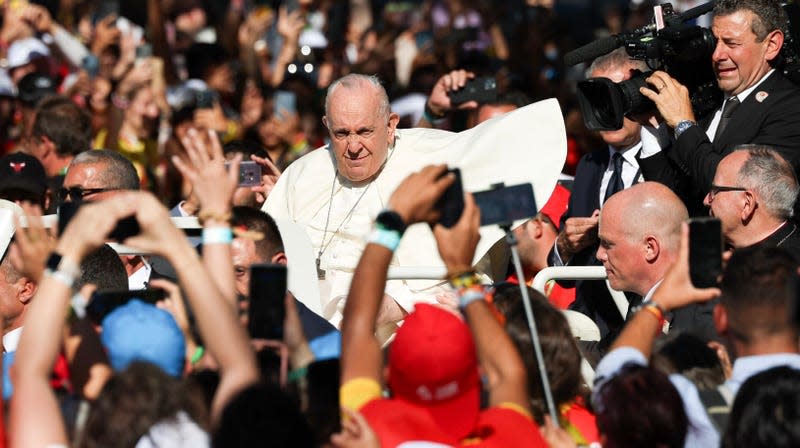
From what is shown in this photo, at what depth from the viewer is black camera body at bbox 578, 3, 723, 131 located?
5.62 metres

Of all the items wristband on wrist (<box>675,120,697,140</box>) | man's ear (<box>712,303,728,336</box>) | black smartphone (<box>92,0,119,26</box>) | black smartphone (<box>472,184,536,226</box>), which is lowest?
man's ear (<box>712,303,728,336</box>)

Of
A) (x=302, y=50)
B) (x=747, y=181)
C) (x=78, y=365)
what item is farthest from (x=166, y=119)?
(x=78, y=365)

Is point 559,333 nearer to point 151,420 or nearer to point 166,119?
point 151,420

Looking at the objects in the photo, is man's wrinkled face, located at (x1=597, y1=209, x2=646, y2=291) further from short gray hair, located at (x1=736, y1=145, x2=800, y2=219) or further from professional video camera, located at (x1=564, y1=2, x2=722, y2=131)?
professional video camera, located at (x1=564, y1=2, x2=722, y2=131)

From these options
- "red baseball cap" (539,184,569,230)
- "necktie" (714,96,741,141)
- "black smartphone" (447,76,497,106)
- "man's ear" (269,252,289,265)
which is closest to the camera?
"man's ear" (269,252,289,265)

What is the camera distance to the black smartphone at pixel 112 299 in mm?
3752

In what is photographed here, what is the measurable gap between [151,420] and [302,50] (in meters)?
8.20

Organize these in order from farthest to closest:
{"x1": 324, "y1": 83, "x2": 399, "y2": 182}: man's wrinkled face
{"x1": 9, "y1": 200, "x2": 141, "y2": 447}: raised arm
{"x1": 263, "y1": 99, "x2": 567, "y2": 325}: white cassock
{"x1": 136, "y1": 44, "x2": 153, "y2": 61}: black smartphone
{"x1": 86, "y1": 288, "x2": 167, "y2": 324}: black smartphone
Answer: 1. {"x1": 136, "y1": 44, "x2": 153, "y2": 61}: black smartphone
2. {"x1": 324, "y1": 83, "x2": 399, "y2": 182}: man's wrinkled face
3. {"x1": 263, "y1": 99, "x2": 567, "y2": 325}: white cassock
4. {"x1": 86, "y1": 288, "x2": 167, "y2": 324}: black smartphone
5. {"x1": 9, "y1": 200, "x2": 141, "y2": 447}: raised arm

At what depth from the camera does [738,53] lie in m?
5.59

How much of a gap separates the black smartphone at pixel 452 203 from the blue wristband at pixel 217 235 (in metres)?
0.56

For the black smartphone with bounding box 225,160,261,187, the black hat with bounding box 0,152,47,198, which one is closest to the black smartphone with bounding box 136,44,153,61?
the black hat with bounding box 0,152,47,198

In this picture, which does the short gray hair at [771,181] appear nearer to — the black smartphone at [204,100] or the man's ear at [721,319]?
the man's ear at [721,319]

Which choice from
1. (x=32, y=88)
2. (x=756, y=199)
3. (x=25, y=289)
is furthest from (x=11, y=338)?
(x=32, y=88)

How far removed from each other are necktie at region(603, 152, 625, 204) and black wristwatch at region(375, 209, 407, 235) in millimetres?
2953
